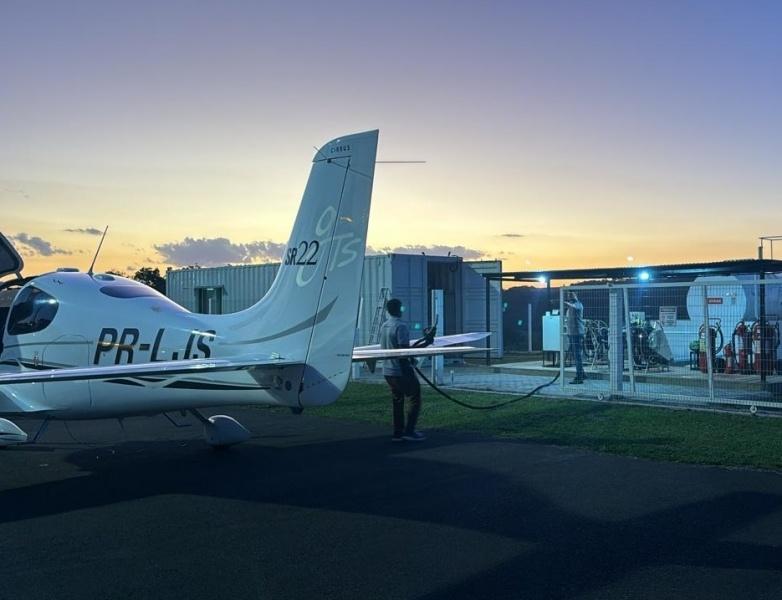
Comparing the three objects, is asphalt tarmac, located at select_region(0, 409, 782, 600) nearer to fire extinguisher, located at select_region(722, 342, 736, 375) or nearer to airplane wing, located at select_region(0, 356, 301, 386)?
airplane wing, located at select_region(0, 356, 301, 386)

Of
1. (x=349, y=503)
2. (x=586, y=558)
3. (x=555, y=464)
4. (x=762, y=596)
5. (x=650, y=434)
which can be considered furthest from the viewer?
(x=650, y=434)

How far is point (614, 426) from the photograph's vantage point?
9852 millimetres

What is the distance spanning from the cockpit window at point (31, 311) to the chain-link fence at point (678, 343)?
8.56 m

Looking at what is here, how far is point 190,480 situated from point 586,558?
168 inches

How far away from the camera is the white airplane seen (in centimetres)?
691

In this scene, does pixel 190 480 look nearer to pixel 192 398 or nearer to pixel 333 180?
pixel 192 398

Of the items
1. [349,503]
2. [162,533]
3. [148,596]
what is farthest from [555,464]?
[148,596]

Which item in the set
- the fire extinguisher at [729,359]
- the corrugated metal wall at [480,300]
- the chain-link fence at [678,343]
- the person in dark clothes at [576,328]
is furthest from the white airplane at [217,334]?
the corrugated metal wall at [480,300]

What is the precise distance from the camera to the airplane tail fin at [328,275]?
6883mm

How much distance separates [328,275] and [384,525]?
2.55m

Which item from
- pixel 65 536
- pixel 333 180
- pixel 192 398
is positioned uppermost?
pixel 333 180

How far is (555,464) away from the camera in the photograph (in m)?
7.67

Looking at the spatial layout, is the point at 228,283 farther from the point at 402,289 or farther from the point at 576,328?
the point at 576,328

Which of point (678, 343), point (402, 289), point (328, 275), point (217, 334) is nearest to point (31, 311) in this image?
point (217, 334)
